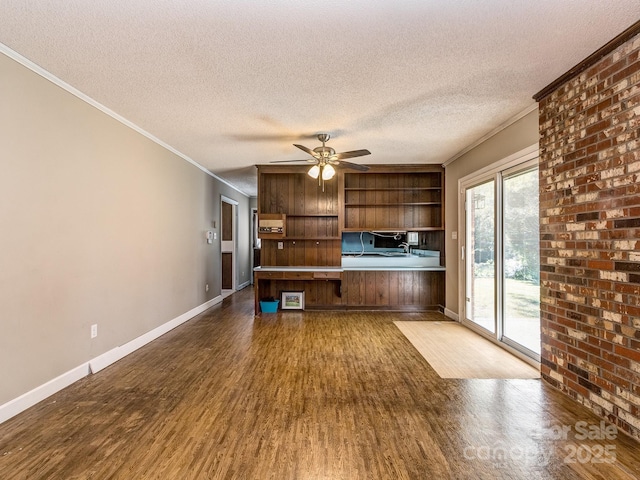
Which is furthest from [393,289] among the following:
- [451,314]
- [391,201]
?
[391,201]

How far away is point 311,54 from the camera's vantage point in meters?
2.14

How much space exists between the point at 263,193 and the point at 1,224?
3.63m

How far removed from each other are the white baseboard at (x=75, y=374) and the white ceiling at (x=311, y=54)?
2324 mm

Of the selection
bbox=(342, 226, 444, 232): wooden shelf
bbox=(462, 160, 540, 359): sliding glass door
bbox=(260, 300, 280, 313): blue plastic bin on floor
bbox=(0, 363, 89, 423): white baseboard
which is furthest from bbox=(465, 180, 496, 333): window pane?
bbox=(0, 363, 89, 423): white baseboard

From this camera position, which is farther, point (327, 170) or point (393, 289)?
point (393, 289)

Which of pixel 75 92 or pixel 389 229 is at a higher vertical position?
pixel 75 92

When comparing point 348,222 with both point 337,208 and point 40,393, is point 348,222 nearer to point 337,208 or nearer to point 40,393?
point 337,208

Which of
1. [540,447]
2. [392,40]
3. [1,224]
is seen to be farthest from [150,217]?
[540,447]

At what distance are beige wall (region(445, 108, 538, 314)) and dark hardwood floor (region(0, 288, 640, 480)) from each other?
210 centimetres

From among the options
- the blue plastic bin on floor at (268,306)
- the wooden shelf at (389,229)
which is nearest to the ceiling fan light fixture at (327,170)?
the wooden shelf at (389,229)

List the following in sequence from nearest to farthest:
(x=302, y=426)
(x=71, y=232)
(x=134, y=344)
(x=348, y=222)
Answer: (x=302, y=426), (x=71, y=232), (x=134, y=344), (x=348, y=222)

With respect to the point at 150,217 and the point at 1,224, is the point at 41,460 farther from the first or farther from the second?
the point at 150,217

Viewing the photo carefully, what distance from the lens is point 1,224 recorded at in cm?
204

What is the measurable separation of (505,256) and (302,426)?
280 cm
